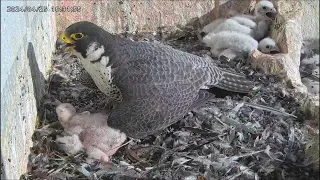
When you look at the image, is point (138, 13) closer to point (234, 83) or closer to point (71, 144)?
point (234, 83)

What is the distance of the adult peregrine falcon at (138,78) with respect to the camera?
331cm

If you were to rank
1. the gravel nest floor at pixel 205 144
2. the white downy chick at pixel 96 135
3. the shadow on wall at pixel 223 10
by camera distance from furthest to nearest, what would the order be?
the shadow on wall at pixel 223 10
the white downy chick at pixel 96 135
the gravel nest floor at pixel 205 144

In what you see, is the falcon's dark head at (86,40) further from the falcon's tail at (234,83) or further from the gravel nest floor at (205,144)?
the falcon's tail at (234,83)

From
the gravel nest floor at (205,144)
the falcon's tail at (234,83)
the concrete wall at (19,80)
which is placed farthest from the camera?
the falcon's tail at (234,83)

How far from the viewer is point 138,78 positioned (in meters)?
3.34

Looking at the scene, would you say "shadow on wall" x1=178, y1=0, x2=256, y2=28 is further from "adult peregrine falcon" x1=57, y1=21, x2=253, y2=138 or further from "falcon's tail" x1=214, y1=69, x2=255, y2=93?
"adult peregrine falcon" x1=57, y1=21, x2=253, y2=138

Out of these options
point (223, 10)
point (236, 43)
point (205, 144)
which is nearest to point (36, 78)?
point (205, 144)

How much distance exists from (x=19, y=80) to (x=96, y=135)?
1.92ft

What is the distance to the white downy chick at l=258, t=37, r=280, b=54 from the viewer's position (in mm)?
4535

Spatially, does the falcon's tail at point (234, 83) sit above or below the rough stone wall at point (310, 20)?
below

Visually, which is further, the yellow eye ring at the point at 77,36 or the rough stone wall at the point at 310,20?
the rough stone wall at the point at 310,20

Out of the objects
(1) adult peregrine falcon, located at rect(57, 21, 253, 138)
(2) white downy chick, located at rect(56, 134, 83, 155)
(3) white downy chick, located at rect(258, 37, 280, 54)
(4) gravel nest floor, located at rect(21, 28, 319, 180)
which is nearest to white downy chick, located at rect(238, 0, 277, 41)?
(3) white downy chick, located at rect(258, 37, 280, 54)

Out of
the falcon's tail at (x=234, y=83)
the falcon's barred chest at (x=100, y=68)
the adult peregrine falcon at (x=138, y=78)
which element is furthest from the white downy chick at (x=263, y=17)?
the falcon's barred chest at (x=100, y=68)

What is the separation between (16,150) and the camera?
2889mm
